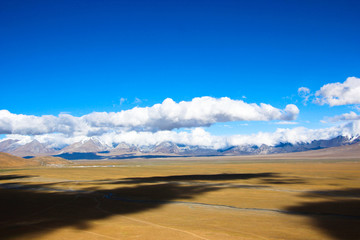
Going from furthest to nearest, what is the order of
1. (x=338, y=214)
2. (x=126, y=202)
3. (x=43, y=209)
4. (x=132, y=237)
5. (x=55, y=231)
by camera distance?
(x=126, y=202)
(x=43, y=209)
(x=338, y=214)
(x=55, y=231)
(x=132, y=237)

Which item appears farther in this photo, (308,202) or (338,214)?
(308,202)

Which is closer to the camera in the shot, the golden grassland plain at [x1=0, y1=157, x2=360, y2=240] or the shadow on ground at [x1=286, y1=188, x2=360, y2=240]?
the golden grassland plain at [x1=0, y1=157, x2=360, y2=240]

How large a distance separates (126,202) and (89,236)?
1455cm

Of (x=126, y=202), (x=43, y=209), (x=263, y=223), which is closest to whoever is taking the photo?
(x=263, y=223)

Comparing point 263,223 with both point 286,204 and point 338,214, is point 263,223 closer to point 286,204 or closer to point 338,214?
point 338,214

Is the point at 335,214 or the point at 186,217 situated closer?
the point at 186,217

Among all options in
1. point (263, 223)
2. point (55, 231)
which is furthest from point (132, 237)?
point (263, 223)

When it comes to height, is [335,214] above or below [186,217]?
below

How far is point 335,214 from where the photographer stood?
79.0ft

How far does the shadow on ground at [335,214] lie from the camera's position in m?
18.3

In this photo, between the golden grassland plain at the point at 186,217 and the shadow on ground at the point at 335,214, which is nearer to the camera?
the golden grassland plain at the point at 186,217

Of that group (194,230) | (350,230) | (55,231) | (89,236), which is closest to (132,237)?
(89,236)

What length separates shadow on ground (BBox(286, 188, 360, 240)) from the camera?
18.3 meters

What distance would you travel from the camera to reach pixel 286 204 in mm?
29547
